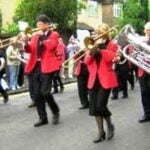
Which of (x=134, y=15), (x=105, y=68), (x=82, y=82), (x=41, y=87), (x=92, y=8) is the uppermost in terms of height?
(x=105, y=68)

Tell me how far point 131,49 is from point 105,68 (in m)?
1.10

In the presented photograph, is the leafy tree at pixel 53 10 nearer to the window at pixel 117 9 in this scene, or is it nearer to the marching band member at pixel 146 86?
the marching band member at pixel 146 86

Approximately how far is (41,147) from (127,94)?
6601 mm

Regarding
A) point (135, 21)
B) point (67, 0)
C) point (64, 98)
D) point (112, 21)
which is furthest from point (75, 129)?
point (112, 21)

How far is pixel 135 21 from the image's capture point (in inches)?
1613

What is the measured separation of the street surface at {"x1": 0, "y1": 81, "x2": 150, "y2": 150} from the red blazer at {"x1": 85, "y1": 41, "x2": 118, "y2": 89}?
0.85 meters

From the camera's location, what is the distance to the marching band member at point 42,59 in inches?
415

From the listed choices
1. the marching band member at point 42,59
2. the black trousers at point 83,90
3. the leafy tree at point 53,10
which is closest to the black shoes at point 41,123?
the marching band member at point 42,59

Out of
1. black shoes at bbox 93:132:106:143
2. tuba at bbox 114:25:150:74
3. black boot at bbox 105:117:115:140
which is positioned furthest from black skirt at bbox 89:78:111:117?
tuba at bbox 114:25:150:74

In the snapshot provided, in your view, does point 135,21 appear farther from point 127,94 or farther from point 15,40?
point 15,40

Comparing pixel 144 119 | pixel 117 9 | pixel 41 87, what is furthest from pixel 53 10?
pixel 117 9

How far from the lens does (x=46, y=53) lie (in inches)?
419

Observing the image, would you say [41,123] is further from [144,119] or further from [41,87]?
[144,119]

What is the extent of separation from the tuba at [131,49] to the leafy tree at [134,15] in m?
→ 28.4
